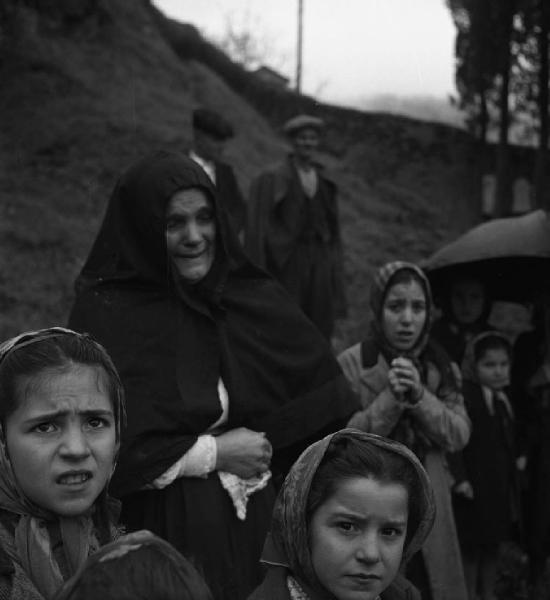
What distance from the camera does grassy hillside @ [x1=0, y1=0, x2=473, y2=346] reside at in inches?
433

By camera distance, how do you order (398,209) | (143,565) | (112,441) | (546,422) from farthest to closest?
1. (398,209)
2. (546,422)
3. (112,441)
4. (143,565)

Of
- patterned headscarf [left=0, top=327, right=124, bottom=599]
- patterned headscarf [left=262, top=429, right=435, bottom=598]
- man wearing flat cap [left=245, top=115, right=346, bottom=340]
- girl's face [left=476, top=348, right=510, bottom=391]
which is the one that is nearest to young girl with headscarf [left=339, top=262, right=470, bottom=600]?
girl's face [left=476, top=348, right=510, bottom=391]

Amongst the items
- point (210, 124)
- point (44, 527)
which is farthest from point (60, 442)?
point (210, 124)

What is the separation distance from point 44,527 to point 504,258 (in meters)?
4.12

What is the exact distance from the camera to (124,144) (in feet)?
44.8

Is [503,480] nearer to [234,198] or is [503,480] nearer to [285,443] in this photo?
[285,443]

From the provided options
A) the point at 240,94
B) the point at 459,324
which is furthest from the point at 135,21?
the point at 459,324

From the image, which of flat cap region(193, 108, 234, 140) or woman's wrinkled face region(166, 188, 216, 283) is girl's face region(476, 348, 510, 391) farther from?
flat cap region(193, 108, 234, 140)

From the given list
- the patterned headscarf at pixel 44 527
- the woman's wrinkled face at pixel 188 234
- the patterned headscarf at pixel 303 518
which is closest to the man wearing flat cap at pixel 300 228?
the woman's wrinkled face at pixel 188 234

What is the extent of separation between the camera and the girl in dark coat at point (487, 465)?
4.67m

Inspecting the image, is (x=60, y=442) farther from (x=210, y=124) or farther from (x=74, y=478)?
(x=210, y=124)

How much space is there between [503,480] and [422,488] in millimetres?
2389

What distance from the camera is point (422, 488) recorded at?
8.36 ft

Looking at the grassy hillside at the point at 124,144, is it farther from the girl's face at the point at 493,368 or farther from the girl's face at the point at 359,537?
the girl's face at the point at 359,537
